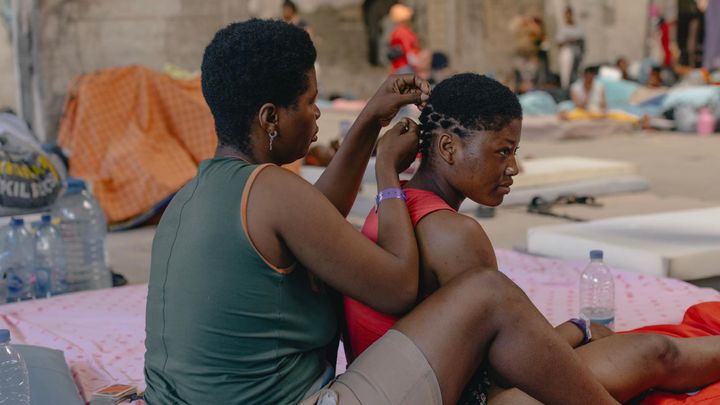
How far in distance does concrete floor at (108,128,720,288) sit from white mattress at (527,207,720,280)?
0.18m

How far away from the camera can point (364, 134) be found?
2.62 meters

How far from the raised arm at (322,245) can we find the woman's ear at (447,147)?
39 cm

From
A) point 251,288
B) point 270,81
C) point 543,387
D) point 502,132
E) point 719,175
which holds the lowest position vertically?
point 719,175

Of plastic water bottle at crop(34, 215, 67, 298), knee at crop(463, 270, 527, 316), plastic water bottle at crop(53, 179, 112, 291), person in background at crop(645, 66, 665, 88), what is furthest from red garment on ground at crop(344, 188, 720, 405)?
person in background at crop(645, 66, 665, 88)

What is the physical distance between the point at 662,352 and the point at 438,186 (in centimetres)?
78

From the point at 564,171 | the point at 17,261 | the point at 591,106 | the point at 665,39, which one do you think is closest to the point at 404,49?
the point at 591,106

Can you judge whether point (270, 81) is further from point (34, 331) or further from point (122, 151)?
point (122, 151)

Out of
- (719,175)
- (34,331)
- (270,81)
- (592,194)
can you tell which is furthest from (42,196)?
(719,175)

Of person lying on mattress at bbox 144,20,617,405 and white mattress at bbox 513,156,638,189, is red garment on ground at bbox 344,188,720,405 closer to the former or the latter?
person lying on mattress at bbox 144,20,617,405

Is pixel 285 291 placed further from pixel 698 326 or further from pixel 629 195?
pixel 629 195

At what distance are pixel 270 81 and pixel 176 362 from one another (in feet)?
2.20

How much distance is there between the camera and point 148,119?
730 cm

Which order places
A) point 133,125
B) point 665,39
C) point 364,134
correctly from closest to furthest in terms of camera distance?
point 364,134 < point 133,125 < point 665,39

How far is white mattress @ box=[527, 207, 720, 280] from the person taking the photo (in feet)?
14.5
